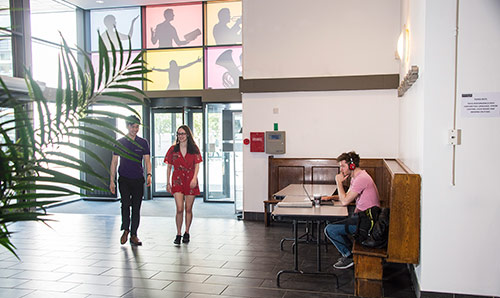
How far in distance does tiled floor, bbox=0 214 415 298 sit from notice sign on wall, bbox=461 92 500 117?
1.87 metres

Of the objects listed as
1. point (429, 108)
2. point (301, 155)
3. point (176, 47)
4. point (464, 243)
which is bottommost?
point (464, 243)

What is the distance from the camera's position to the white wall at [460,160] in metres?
3.90

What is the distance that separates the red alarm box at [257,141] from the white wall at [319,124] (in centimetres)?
11

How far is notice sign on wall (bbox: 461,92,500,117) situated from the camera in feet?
12.8

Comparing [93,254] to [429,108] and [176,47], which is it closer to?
[429,108]

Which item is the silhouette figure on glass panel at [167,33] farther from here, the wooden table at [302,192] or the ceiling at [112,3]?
the wooden table at [302,192]

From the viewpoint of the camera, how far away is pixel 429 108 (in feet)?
13.3

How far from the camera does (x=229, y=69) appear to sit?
420 inches

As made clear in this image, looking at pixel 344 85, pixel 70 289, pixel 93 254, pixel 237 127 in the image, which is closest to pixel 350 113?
pixel 344 85

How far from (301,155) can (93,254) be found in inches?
155

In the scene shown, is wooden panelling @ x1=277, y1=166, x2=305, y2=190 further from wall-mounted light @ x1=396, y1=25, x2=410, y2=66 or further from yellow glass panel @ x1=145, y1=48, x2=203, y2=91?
yellow glass panel @ x1=145, y1=48, x2=203, y2=91

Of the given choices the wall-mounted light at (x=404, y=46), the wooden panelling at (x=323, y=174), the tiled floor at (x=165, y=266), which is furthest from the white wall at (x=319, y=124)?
the tiled floor at (x=165, y=266)

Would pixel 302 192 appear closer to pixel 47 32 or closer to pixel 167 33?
pixel 167 33

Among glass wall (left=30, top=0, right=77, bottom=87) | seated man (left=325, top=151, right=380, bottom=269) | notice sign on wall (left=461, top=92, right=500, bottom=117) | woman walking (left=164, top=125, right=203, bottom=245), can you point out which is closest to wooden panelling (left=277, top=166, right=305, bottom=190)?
woman walking (left=164, top=125, right=203, bottom=245)
